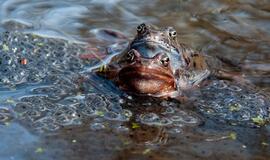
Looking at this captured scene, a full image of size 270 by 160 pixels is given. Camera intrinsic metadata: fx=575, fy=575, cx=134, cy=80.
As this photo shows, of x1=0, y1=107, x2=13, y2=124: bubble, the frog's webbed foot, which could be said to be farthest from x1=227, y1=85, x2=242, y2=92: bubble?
x1=0, y1=107, x2=13, y2=124: bubble

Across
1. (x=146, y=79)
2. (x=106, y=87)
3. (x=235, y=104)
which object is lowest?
(x=235, y=104)

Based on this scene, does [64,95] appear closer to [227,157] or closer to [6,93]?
[6,93]

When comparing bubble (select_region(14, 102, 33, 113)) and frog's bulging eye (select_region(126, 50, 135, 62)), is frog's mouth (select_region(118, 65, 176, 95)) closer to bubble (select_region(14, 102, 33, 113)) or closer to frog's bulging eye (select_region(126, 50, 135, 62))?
frog's bulging eye (select_region(126, 50, 135, 62))

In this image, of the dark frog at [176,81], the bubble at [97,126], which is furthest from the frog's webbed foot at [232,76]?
the bubble at [97,126]

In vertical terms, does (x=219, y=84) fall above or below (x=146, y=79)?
below

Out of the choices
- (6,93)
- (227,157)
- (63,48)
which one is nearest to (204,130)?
(227,157)

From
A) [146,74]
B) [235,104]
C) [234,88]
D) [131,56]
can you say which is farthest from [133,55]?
[234,88]

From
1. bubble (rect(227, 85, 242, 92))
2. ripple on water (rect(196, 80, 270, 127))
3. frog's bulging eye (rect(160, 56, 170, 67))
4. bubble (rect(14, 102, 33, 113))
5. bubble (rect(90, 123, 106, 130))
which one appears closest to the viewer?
bubble (rect(90, 123, 106, 130))

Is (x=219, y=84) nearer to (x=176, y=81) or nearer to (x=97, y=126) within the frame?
(x=176, y=81)

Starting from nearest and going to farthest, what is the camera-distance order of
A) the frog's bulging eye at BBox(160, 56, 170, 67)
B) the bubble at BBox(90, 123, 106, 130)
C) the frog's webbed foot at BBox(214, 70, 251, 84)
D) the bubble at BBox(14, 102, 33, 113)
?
the bubble at BBox(90, 123, 106, 130) → the bubble at BBox(14, 102, 33, 113) → the frog's bulging eye at BBox(160, 56, 170, 67) → the frog's webbed foot at BBox(214, 70, 251, 84)

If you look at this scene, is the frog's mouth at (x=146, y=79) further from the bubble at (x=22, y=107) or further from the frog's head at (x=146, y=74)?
the bubble at (x=22, y=107)
